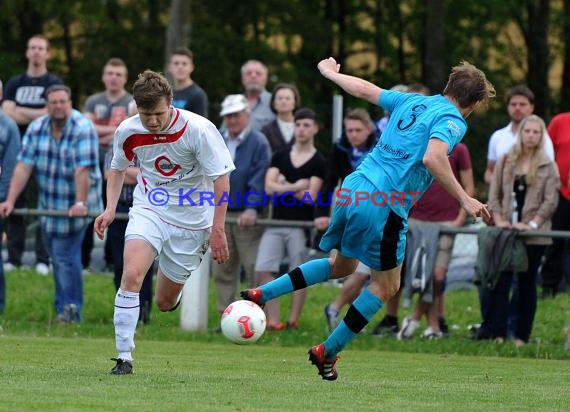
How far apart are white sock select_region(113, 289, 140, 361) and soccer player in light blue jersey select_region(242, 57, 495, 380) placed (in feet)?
2.66

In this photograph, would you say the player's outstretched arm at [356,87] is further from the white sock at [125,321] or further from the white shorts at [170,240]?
the white sock at [125,321]

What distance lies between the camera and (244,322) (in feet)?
30.0

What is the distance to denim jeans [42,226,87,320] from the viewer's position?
14.7 m

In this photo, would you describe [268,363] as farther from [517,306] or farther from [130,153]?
[517,306]

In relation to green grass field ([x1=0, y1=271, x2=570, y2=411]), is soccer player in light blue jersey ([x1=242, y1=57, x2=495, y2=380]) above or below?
above

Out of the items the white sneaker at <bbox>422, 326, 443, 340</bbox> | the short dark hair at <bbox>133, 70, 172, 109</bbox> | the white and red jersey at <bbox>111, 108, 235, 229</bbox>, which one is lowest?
the white sneaker at <bbox>422, 326, 443, 340</bbox>

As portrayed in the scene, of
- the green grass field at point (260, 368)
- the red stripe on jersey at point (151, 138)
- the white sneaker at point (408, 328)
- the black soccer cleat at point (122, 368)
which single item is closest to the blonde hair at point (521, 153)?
the green grass field at point (260, 368)

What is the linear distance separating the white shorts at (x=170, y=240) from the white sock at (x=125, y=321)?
1.59 feet

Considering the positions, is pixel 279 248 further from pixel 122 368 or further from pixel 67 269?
pixel 122 368

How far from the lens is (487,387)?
9.18 metres

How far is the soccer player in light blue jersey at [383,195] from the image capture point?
9125 millimetres

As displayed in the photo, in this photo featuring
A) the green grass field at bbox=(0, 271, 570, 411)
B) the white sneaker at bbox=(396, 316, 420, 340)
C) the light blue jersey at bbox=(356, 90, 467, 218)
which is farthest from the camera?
the white sneaker at bbox=(396, 316, 420, 340)

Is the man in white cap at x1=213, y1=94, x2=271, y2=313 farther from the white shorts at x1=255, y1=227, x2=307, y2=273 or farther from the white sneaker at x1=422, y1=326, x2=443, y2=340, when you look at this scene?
the white sneaker at x1=422, y1=326, x2=443, y2=340

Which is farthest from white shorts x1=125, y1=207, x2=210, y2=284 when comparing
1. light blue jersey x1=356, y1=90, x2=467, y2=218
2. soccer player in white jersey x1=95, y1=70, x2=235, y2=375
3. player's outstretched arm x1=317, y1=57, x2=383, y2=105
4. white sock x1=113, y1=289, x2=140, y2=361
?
player's outstretched arm x1=317, y1=57, x2=383, y2=105
